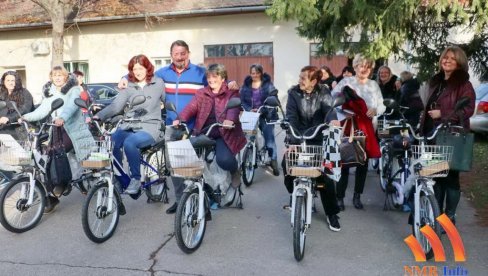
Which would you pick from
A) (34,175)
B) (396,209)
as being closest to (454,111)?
(396,209)

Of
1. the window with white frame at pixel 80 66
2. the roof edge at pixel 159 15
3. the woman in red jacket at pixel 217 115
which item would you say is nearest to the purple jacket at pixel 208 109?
the woman in red jacket at pixel 217 115

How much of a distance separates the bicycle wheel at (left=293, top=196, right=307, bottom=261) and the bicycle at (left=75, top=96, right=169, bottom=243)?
1.93 meters

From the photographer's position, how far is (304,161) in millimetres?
4363

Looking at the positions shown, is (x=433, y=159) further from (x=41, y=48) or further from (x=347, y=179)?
(x=41, y=48)

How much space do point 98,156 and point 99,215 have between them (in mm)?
594

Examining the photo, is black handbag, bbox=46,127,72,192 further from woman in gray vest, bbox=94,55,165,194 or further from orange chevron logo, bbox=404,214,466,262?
orange chevron logo, bbox=404,214,466,262

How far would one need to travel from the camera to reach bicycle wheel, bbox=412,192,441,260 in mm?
4180

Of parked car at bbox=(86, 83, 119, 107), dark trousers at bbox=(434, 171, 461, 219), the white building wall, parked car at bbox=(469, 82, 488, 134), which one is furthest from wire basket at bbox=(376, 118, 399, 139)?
the white building wall

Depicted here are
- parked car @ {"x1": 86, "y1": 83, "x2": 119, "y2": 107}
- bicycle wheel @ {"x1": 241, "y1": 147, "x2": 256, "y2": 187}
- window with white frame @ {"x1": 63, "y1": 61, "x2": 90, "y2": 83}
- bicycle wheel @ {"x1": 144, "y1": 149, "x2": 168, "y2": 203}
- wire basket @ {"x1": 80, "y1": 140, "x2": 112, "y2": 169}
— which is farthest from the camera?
window with white frame @ {"x1": 63, "y1": 61, "x2": 90, "y2": 83}

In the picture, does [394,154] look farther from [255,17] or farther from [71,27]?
[71,27]

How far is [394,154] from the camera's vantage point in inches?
235

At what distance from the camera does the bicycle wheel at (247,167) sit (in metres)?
7.35

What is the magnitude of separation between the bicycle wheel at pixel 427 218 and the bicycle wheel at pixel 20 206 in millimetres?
3978

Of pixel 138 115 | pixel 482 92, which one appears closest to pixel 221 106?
pixel 138 115
